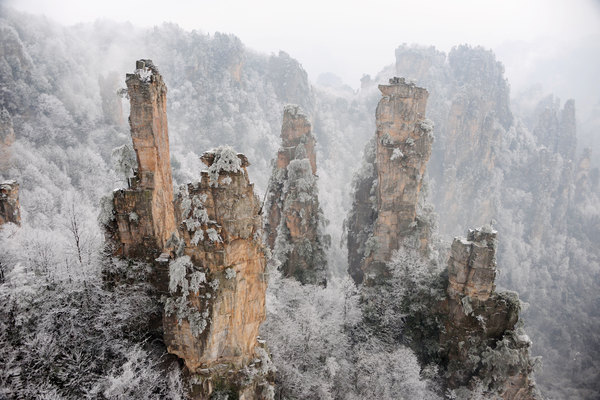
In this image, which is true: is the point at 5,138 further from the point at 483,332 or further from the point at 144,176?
the point at 483,332

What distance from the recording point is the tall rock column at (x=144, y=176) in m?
17.3

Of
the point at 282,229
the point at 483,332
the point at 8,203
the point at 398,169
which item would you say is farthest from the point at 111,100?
the point at 483,332

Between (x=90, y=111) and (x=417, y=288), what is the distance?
64.3 metres

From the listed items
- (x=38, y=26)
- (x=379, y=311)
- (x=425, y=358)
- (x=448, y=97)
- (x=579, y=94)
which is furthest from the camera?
(x=579, y=94)

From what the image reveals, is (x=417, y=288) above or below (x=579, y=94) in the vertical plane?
below

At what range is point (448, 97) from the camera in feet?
298

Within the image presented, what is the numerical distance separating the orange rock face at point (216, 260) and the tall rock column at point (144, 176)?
12.9 feet

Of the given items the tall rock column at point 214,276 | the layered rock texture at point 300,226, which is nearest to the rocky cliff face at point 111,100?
the layered rock texture at point 300,226

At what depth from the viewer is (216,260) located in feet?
47.6

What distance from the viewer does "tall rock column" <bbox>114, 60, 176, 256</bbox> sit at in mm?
17281

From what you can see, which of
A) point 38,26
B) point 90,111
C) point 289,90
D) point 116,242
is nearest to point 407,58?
point 289,90

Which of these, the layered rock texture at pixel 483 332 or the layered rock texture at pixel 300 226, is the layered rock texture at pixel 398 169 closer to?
the layered rock texture at pixel 300 226

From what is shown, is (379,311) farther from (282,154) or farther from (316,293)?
(282,154)

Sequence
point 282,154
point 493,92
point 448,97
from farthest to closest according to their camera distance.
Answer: point 448,97 < point 493,92 < point 282,154
